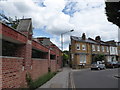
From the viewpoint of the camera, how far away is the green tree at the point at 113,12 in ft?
31.4

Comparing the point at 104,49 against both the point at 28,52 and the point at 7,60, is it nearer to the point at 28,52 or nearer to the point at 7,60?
the point at 28,52

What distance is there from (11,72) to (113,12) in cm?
783

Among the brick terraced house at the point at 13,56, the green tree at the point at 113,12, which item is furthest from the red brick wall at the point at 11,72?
the green tree at the point at 113,12

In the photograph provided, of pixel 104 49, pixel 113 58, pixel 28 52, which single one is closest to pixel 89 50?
pixel 104 49

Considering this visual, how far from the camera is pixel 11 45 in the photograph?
8039 mm

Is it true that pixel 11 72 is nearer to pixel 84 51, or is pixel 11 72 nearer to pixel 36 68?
pixel 36 68

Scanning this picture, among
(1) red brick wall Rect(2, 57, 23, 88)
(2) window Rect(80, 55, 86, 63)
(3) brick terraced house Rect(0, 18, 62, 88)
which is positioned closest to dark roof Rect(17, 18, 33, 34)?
(3) brick terraced house Rect(0, 18, 62, 88)

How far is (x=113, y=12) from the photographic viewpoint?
9.91m

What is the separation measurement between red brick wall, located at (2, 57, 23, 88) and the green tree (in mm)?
6980

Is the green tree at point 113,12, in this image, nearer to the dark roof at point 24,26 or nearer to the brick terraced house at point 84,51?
the dark roof at point 24,26

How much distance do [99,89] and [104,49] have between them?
34.9 metres

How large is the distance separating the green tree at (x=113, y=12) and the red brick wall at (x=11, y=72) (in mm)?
6980

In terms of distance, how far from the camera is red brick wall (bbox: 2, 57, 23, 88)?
5.71 metres

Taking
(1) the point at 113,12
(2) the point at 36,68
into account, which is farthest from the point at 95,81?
(1) the point at 113,12
